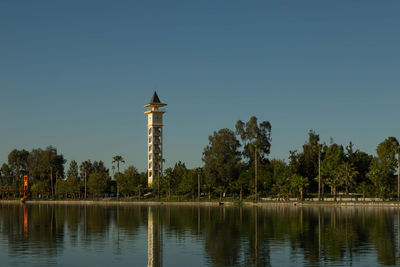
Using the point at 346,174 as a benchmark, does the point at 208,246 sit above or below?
below

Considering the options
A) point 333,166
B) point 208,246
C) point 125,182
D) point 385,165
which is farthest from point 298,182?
point 208,246

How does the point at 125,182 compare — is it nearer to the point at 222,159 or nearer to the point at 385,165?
the point at 222,159

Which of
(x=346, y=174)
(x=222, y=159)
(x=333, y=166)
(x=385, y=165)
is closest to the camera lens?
(x=346, y=174)

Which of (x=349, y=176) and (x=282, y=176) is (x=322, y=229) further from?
(x=282, y=176)

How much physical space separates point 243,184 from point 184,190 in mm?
22387

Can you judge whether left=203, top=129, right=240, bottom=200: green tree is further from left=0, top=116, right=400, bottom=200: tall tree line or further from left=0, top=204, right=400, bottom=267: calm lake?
left=0, top=204, right=400, bottom=267: calm lake

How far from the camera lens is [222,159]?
165875 mm

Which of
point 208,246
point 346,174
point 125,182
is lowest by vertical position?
point 208,246

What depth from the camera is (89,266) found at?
36344 mm

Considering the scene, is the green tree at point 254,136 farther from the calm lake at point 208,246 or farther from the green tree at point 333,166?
the calm lake at point 208,246

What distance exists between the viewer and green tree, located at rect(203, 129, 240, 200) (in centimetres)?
16500

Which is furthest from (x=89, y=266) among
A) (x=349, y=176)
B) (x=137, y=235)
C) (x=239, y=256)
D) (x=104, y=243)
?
(x=349, y=176)

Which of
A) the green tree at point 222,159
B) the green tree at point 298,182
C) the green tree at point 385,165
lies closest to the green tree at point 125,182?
the green tree at point 222,159

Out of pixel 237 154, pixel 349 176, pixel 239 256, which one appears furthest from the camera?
pixel 237 154
